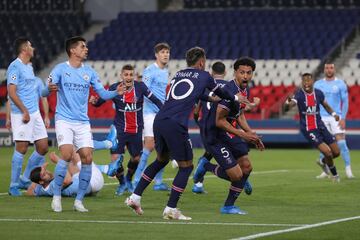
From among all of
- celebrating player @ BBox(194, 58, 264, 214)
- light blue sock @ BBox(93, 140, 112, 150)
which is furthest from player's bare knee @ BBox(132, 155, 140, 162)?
celebrating player @ BBox(194, 58, 264, 214)

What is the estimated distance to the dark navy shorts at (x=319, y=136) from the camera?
70.0 ft

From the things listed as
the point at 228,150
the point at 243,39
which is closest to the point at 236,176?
the point at 228,150

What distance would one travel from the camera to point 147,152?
19.3 m

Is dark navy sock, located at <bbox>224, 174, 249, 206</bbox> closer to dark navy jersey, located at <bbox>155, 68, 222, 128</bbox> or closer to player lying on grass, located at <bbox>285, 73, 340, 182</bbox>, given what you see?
dark navy jersey, located at <bbox>155, 68, 222, 128</bbox>

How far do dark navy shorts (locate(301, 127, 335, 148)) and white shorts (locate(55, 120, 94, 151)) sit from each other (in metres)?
7.67

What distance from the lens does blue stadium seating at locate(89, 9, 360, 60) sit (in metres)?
40.2

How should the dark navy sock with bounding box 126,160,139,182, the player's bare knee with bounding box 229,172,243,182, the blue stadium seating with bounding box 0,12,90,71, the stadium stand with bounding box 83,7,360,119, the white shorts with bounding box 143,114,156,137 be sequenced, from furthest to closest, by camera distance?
1. the blue stadium seating with bounding box 0,12,90,71
2. the stadium stand with bounding box 83,7,360,119
3. the white shorts with bounding box 143,114,156,137
4. the dark navy sock with bounding box 126,160,139,182
5. the player's bare knee with bounding box 229,172,243,182

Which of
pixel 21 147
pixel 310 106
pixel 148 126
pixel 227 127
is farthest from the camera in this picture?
pixel 310 106

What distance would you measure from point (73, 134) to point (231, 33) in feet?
91.0

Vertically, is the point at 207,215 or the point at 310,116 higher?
the point at 310,116

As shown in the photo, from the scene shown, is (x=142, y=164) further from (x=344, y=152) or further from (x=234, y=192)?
(x=344, y=152)

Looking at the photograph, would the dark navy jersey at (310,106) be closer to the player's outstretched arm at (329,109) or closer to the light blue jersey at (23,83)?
the player's outstretched arm at (329,109)

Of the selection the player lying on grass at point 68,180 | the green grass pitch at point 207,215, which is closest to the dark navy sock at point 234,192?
the green grass pitch at point 207,215

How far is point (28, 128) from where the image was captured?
17.7m
